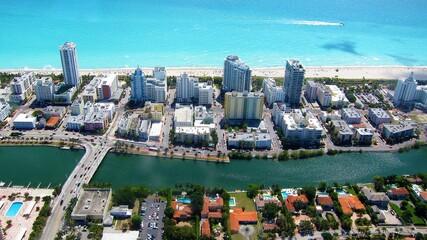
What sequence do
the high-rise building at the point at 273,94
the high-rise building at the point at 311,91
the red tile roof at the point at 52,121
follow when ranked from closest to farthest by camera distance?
the red tile roof at the point at 52,121, the high-rise building at the point at 273,94, the high-rise building at the point at 311,91

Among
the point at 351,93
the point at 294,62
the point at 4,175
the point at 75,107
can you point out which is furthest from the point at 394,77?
the point at 4,175

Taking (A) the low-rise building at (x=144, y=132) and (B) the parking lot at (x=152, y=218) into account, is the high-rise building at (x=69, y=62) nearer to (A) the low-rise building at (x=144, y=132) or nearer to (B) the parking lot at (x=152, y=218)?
(A) the low-rise building at (x=144, y=132)

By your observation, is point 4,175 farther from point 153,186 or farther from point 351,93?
point 351,93

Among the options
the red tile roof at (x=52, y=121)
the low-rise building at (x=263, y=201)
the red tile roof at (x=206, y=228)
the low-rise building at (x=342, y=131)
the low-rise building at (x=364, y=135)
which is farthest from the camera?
the red tile roof at (x=52, y=121)

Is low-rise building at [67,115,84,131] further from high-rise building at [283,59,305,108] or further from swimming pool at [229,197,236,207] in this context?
high-rise building at [283,59,305,108]

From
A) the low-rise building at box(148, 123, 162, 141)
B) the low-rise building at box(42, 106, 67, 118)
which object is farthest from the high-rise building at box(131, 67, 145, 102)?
the low-rise building at box(42, 106, 67, 118)

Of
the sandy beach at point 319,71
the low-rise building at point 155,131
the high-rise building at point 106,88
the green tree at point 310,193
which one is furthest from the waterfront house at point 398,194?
the high-rise building at point 106,88

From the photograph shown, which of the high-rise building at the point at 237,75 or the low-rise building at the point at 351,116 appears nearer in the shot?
the low-rise building at the point at 351,116
